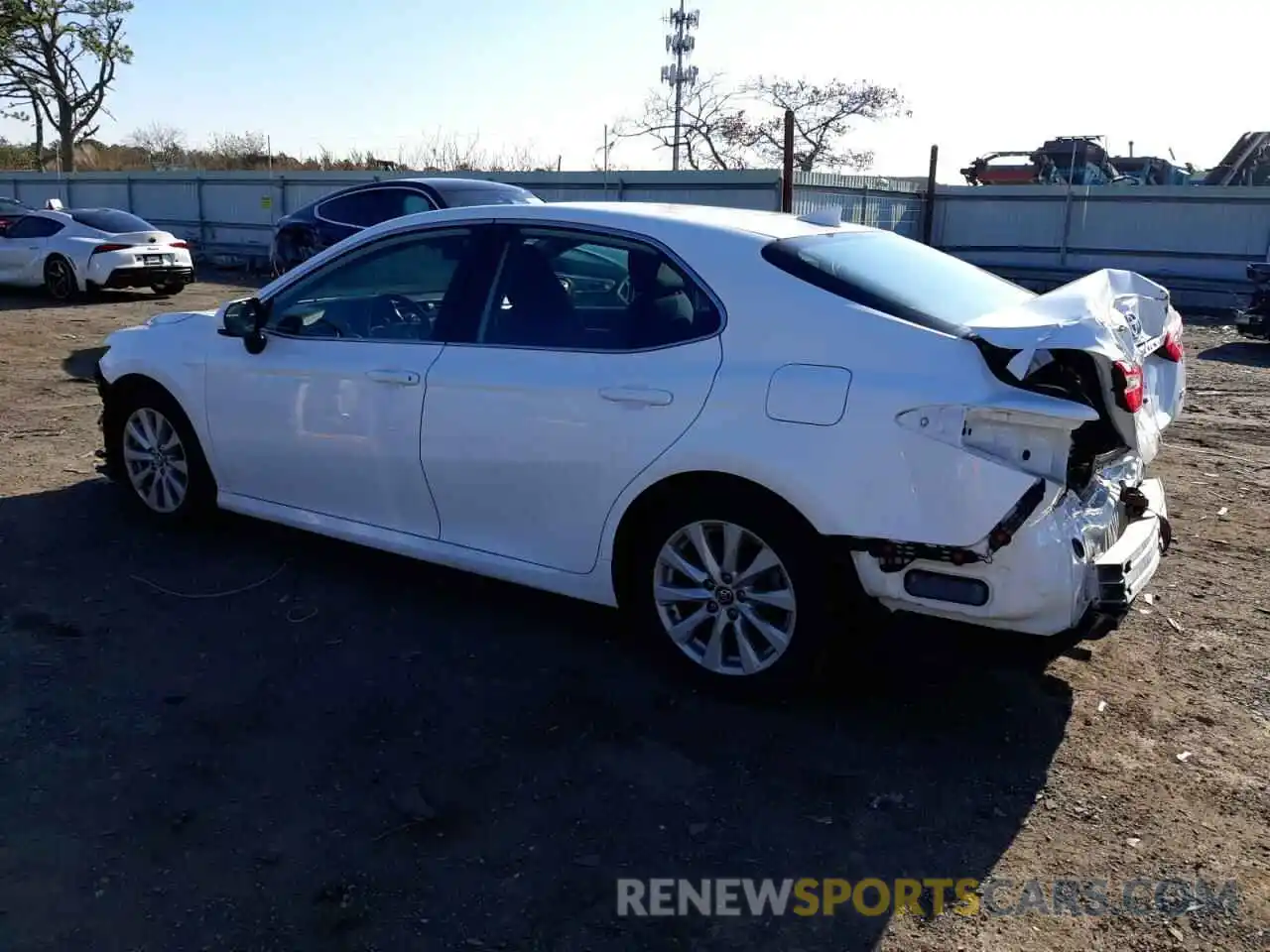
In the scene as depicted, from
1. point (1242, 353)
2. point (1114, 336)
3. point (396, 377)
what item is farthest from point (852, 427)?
point (1242, 353)

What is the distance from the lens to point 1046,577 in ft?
10.7

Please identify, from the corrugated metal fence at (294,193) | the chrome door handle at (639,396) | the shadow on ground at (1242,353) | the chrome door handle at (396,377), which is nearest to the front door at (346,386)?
the chrome door handle at (396,377)

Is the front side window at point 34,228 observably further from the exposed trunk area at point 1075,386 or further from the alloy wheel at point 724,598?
the exposed trunk area at point 1075,386

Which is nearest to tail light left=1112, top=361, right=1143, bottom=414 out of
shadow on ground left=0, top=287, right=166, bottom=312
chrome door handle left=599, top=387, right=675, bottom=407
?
chrome door handle left=599, top=387, right=675, bottom=407

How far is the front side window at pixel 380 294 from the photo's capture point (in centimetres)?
444

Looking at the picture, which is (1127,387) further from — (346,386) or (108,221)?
(108,221)

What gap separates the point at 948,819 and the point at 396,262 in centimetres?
307

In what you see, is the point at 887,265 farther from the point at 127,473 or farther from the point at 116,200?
the point at 116,200

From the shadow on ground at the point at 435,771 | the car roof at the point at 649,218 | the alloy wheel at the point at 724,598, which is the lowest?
the shadow on ground at the point at 435,771

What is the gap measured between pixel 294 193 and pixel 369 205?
11.9m

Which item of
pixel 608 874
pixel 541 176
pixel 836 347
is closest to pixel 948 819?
pixel 608 874

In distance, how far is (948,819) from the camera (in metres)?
3.19

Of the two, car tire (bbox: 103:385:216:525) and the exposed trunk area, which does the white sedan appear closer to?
the exposed trunk area

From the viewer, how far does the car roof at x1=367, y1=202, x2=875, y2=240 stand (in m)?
3.98
